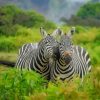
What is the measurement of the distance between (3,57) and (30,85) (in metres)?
11.7

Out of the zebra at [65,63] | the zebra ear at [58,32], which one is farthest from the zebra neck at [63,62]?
the zebra ear at [58,32]

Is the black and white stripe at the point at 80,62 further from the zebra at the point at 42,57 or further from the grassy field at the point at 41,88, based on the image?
the grassy field at the point at 41,88

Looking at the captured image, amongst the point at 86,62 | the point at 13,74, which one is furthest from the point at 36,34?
the point at 13,74

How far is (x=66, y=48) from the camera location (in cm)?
1239

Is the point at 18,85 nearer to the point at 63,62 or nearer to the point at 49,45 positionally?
the point at 63,62

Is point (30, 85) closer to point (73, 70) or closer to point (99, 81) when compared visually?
point (99, 81)

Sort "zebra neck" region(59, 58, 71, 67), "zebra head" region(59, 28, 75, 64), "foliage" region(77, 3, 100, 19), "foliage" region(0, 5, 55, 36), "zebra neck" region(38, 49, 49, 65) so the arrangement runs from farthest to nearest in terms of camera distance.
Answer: "foliage" region(77, 3, 100, 19)
"foliage" region(0, 5, 55, 36)
"zebra neck" region(38, 49, 49, 65)
"zebra neck" region(59, 58, 71, 67)
"zebra head" region(59, 28, 75, 64)

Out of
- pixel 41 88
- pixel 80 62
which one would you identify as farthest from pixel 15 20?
pixel 41 88

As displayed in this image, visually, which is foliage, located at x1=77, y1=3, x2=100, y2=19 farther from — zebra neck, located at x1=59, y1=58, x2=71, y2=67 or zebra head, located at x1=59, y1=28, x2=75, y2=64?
zebra head, located at x1=59, y1=28, x2=75, y2=64

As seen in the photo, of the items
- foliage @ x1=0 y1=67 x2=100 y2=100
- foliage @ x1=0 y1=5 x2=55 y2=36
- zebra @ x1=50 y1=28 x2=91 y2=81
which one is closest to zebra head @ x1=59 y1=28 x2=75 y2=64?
zebra @ x1=50 y1=28 x2=91 y2=81

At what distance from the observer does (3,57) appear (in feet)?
68.6

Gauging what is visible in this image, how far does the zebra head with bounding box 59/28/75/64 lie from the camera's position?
12.3 meters

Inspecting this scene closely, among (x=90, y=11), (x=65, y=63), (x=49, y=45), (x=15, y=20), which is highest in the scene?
(x=90, y=11)

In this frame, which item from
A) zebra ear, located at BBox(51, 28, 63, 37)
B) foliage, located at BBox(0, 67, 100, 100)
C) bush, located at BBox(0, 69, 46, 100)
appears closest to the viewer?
foliage, located at BBox(0, 67, 100, 100)
